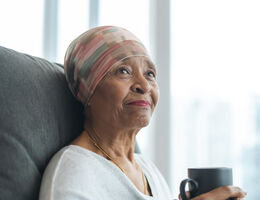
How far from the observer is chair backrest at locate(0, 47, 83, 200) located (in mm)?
806

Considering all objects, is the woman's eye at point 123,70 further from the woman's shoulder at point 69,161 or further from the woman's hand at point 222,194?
the woman's hand at point 222,194

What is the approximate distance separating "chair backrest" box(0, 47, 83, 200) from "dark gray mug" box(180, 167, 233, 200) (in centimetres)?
40

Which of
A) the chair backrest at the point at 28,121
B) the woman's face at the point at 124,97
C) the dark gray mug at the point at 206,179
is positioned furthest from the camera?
the woman's face at the point at 124,97

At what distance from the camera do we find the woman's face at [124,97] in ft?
3.32

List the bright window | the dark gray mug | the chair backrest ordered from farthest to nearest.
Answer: the bright window, the dark gray mug, the chair backrest

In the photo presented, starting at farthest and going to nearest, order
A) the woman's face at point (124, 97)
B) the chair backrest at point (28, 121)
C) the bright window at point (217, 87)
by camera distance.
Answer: the bright window at point (217, 87)
the woman's face at point (124, 97)
the chair backrest at point (28, 121)

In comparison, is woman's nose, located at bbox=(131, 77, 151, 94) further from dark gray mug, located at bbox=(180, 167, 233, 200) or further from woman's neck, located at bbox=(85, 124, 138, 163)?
dark gray mug, located at bbox=(180, 167, 233, 200)

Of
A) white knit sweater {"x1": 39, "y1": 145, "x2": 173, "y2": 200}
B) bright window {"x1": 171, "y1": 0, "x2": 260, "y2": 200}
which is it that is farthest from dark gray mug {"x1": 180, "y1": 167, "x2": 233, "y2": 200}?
bright window {"x1": 171, "y1": 0, "x2": 260, "y2": 200}

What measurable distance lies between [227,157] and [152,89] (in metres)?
1.36

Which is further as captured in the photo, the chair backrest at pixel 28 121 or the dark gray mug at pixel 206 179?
the dark gray mug at pixel 206 179

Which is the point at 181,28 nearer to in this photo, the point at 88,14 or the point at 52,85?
the point at 88,14

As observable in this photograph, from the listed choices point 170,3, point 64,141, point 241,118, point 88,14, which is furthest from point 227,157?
point 64,141

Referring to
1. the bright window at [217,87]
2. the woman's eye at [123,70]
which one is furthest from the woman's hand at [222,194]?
the bright window at [217,87]

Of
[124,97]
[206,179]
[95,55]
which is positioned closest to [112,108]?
[124,97]
